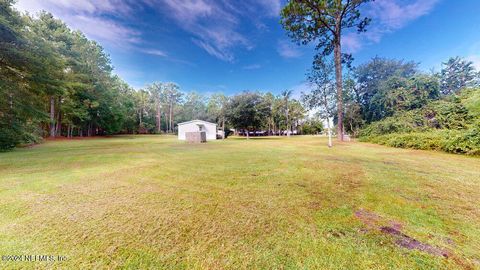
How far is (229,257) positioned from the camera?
5.55 feet

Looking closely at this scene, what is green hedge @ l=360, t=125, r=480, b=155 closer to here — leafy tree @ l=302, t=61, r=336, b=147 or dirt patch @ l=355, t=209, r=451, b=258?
leafy tree @ l=302, t=61, r=336, b=147

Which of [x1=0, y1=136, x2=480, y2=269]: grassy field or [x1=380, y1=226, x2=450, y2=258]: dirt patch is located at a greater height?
[x1=0, y1=136, x2=480, y2=269]: grassy field

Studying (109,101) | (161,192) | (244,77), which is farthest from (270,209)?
(244,77)

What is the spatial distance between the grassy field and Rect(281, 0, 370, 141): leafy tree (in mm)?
14811

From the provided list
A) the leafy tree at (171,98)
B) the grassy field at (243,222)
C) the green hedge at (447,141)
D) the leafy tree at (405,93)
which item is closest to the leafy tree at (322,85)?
the green hedge at (447,141)

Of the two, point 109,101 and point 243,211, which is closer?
point 243,211

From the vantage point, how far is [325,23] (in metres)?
16.5

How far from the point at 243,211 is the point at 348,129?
1189 inches

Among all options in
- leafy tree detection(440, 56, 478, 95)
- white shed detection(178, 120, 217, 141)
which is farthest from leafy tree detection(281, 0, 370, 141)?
white shed detection(178, 120, 217, 141)

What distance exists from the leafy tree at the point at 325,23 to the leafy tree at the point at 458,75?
1291 centimetres

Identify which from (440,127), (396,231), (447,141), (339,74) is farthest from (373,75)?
(396,231)

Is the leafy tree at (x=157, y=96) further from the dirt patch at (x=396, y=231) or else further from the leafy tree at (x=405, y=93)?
the dirt patch at (x=396, y=231)

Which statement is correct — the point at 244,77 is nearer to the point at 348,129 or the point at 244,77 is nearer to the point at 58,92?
the point at 348,129

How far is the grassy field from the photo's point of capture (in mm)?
1672
